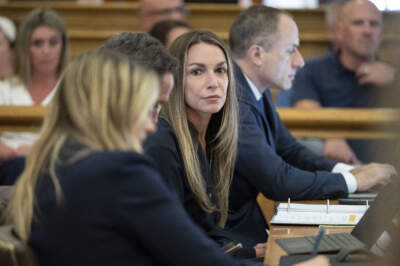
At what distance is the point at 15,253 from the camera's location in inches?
48.6

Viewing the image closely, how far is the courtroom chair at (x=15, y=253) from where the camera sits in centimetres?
123

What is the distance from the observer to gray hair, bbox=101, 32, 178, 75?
1737 millimetres

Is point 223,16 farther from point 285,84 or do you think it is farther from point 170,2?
point 285,84

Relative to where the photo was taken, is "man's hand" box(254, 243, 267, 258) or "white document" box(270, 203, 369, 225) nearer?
"white document" box(270, 203, 369, 225)

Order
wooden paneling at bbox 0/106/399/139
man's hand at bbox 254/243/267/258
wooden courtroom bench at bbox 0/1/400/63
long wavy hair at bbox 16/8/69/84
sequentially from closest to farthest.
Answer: man's hand at bbox 254/243/267/258 → wooden paneling at bbox 0/106/399/139 → long wavy hair at bbox 16/8/69/84 → wooden courtroom bench at bbox 0/1/400/63

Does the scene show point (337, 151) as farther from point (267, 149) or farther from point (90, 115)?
point (90, 115)

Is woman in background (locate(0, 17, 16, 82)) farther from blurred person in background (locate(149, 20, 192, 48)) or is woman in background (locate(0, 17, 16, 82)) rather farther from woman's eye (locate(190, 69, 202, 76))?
woman's eye (locate(190, 69, 202, 76))

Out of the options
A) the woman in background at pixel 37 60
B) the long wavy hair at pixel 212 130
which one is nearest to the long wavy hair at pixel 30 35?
the woman in background at pixel 37 60

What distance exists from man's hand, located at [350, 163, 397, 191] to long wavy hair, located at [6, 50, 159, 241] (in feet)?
4.32

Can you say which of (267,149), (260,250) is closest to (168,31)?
(267,149)

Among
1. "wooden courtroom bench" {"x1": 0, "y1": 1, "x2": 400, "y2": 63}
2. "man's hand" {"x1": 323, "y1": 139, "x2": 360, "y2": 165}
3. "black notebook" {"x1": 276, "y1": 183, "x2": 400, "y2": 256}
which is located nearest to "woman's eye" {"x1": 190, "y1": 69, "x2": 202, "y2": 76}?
"black notebook" {"x1": 276, "y1": 183, "x2": 400, "y2": 256}

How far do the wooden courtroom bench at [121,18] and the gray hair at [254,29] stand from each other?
254 cm

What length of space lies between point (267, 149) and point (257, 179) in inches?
4.8

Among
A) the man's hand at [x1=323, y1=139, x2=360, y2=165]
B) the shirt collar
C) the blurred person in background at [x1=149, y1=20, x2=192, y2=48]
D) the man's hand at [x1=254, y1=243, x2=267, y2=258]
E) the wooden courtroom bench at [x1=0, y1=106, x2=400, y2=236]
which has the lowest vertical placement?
the man's hand at [x1=323, y1=139, x2=360, y2=165]
